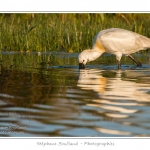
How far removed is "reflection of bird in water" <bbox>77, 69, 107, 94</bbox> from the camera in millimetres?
9627

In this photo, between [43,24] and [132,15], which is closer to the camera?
[43,24]

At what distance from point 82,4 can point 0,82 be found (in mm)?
2994

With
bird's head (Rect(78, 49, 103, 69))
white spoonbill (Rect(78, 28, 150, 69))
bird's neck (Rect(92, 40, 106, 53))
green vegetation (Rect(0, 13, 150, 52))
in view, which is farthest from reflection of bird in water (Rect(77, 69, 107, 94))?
green vegetation (Rect(0, 13, 150, 52))

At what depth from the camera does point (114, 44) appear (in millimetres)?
14172

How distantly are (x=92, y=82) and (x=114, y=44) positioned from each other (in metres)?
3.82

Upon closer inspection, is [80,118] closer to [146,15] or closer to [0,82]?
[0,82]

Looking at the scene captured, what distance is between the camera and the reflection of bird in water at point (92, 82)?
31.6 feet

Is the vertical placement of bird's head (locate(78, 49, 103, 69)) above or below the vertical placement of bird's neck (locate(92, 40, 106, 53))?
below

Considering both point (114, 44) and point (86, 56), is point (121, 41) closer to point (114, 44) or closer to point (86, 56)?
point (114, 44)

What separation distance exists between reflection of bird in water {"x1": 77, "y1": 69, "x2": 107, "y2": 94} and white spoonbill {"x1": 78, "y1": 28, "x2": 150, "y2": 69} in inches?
65.0

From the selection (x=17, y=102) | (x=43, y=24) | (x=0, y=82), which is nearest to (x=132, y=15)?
(x=43, y=24)

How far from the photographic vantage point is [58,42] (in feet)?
60.2

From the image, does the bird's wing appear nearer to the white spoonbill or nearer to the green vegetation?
the white spoonbill

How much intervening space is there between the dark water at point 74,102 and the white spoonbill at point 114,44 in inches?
39.4
